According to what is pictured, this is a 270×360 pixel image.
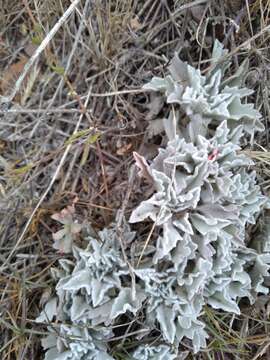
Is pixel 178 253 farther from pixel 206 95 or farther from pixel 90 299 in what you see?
pixel 206 95

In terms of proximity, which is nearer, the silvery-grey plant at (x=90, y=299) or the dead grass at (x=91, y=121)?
the silvery-grey plant at (x=90, y=299)

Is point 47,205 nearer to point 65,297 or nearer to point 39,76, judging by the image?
point 65,297

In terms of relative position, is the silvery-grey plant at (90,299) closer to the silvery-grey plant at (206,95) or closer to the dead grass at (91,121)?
the dead grass at (91,121)

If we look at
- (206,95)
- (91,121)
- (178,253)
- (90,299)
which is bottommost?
(90,299)

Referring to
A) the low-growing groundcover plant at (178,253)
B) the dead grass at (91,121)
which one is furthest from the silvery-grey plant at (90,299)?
the dead grass at (91,121)

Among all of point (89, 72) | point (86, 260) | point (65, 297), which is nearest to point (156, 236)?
point (86, 260)

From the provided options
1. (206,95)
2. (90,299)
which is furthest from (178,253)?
(206,95)

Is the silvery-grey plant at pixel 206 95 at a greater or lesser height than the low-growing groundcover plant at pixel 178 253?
greater
